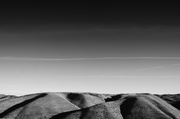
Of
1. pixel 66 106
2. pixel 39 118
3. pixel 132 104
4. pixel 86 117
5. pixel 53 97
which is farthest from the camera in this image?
pixel 53 97

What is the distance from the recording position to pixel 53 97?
118 m

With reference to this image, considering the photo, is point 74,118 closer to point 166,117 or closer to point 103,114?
point 103,114

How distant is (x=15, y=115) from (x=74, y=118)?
27.7 metres

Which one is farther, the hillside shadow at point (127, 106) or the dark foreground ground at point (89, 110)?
the hillside shadow at point (127, 106)

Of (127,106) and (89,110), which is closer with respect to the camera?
(89,110)

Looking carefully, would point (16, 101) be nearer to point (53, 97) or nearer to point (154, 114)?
point (53, 97)

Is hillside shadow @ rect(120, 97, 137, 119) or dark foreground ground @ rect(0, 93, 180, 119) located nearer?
dark foreground ground @ rect(0, 93, 180, 119)

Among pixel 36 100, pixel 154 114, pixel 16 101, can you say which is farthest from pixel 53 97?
pixel 154 114

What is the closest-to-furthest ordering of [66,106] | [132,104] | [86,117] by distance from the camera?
[86,117], [132,104], [66,106]

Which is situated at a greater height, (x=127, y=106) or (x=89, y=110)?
(x=127, y=106)

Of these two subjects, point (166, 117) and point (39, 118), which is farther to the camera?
point (39, 118)

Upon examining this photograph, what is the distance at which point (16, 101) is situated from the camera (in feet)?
395

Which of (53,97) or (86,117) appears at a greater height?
(53,97)

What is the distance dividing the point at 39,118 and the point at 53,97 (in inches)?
1095
